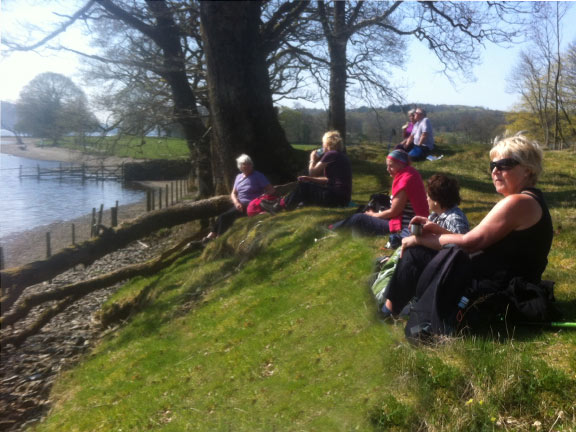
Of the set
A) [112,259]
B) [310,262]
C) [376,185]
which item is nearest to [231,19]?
[376,185]

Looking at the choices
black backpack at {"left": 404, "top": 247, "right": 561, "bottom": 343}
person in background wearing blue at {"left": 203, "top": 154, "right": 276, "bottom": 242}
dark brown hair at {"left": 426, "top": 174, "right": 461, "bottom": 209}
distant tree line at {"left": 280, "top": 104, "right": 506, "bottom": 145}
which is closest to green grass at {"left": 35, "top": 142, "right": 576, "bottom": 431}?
black backpack at {"left": 404, "top": 247, "right": 561, "bottom": 343}

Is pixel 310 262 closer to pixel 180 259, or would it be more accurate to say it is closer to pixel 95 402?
pixel 95 402

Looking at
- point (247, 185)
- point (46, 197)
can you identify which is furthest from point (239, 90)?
point (46, 197)

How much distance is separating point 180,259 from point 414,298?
8.84m

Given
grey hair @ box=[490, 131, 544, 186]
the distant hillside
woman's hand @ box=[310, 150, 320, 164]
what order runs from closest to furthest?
grey hair @ box=[490, 131, 544, 186] → woman's hand @ box=[310, 150, 320, 164] → the distant hillside

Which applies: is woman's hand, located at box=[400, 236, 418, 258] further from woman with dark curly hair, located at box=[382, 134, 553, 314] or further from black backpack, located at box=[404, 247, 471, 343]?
black backpack, located at box=[404, 247, 471, 343]

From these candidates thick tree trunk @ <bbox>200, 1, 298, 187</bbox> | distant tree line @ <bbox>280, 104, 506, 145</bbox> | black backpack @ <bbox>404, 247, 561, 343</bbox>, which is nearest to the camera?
black backpack @ <bbox>404, 247, 561, 343</bbox>

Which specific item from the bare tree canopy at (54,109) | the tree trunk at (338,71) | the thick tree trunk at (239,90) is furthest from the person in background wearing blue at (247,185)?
the bare tree canopy at (54,109)

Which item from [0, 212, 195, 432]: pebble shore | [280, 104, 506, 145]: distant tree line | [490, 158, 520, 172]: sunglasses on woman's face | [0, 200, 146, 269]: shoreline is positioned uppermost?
[280, 104, 506, 145]: distant tree line

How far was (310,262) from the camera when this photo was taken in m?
7.95

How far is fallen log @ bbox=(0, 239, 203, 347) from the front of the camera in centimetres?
→ 1089

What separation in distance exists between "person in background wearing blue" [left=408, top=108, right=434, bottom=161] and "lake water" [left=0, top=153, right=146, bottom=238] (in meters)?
28.0

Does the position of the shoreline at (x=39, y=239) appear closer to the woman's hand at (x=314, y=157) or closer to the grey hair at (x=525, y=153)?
the woman's hand at (x=314, y=157)

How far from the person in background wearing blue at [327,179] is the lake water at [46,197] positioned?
27.6 meters
